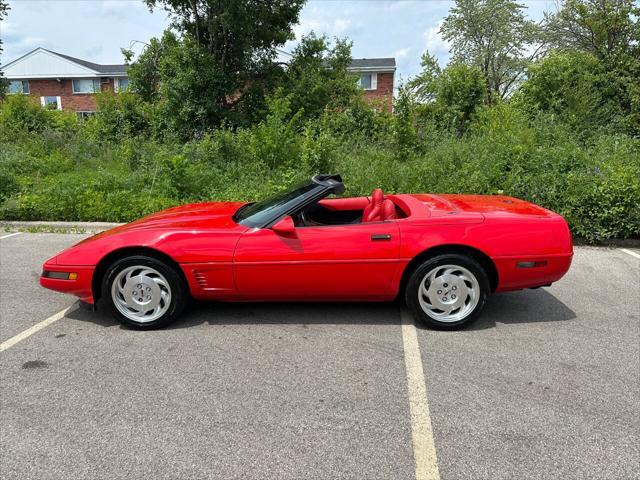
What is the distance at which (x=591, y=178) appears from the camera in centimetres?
711

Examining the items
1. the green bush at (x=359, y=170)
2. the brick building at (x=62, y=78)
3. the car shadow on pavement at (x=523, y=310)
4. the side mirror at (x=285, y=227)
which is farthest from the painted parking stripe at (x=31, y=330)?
the brick building at (x=62, y=78)

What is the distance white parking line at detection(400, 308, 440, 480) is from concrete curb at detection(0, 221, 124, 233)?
6227 millimetres

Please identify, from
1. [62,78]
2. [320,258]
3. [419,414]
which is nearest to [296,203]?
[320,258]

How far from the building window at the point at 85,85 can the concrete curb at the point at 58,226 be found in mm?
39746

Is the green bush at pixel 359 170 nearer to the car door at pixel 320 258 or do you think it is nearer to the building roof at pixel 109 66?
the car door at pixel 320 258

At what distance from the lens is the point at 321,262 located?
3.69 m

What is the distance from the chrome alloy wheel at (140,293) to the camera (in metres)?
3.80

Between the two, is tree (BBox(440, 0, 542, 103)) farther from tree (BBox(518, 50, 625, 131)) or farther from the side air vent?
the side air vent

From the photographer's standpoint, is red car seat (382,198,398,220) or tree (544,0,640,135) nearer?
red car seat (382,198,398,220)

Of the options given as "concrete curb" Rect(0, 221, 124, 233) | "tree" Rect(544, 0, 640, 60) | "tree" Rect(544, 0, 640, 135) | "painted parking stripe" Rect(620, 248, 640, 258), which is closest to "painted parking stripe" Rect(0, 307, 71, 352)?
"concrete curb" Rect(0, 221, 124, 233)

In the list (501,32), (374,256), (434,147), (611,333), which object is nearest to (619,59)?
(434,147)

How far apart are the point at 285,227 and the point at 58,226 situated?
20.5 feet

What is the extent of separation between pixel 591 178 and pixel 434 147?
4120 mm

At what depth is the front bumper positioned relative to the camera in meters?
3.79
